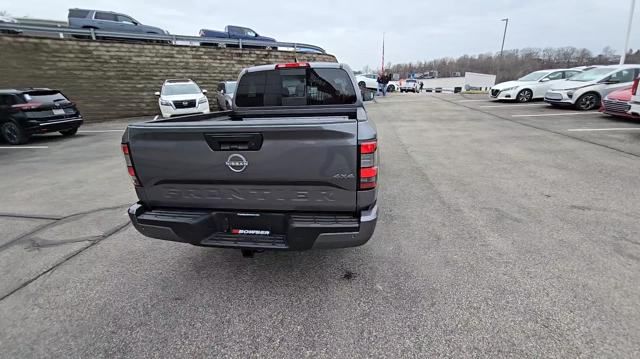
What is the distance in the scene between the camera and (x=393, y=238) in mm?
3354

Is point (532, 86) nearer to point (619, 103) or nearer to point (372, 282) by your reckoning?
point (619, 103)

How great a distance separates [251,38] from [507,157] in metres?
19.1

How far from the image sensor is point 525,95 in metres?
15.9

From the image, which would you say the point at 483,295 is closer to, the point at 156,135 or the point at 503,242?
the point at 503,242

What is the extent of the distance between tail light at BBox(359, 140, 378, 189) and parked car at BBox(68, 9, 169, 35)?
19.6 metres

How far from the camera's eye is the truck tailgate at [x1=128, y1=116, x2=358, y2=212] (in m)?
2.05

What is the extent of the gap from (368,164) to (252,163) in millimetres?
830

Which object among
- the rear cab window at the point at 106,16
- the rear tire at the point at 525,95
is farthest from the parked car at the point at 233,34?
the rear tire at the point at 525,95

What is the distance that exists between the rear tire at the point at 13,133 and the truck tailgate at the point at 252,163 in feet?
33.7

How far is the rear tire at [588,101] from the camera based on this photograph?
12.0 metres

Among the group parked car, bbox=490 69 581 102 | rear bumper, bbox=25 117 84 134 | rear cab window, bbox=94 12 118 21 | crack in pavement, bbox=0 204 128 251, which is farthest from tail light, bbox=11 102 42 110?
parked car, bbox=490 69 581 102

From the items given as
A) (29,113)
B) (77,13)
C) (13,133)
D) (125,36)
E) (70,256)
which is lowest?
(70,256)

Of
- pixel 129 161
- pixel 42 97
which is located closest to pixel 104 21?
pixel 42 97

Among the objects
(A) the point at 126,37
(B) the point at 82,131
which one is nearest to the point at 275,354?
(B) the point at 82,131
